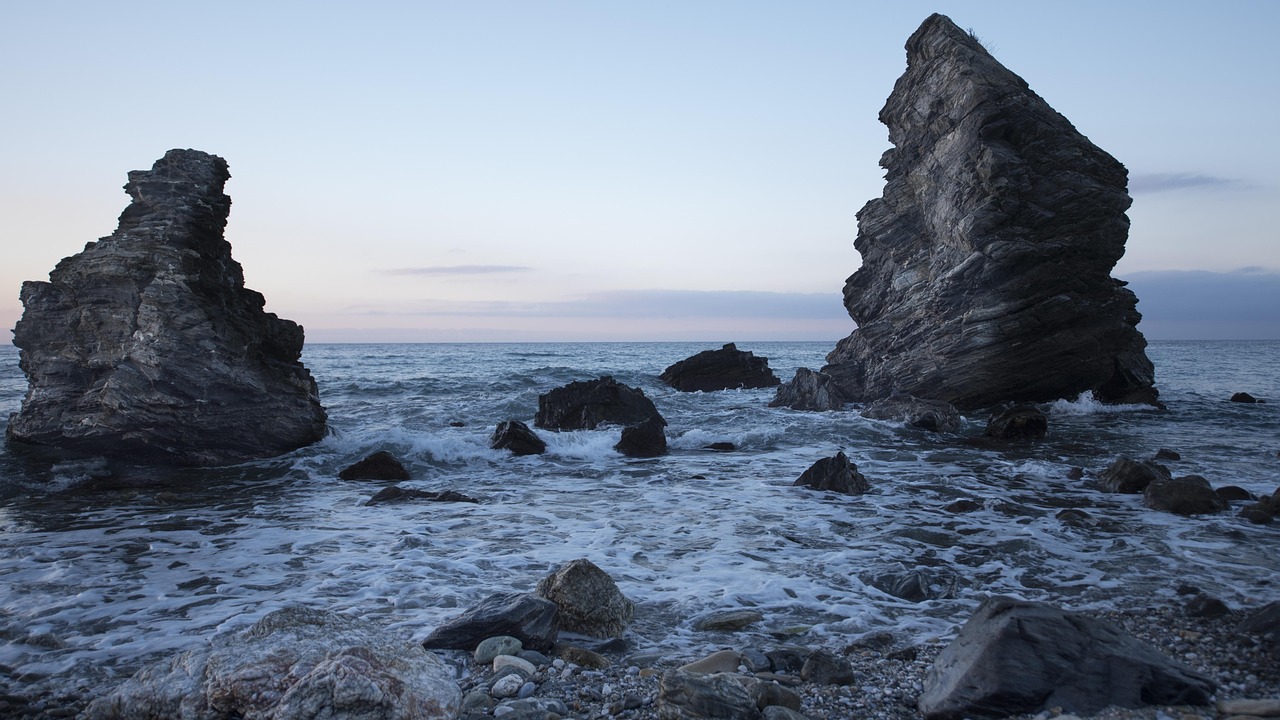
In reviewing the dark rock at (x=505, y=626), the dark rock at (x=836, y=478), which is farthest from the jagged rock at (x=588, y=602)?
the dark rock at (x=836, y=478)

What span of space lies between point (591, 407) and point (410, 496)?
31.7ft

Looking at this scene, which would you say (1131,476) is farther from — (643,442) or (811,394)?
(811,394)

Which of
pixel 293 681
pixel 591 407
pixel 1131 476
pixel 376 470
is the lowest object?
pixel 376 470

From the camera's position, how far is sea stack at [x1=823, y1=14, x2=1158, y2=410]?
74.0 ft

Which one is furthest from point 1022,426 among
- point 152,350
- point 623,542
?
point 152,350

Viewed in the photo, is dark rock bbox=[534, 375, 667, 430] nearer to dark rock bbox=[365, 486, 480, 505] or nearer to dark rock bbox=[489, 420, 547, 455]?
dark rock bbox=[489, 420, 547, 455]

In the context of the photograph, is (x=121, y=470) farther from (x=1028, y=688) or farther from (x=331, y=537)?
(x=1028, y=688)

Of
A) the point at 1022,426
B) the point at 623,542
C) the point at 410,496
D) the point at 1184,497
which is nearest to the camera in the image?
the point at 623,542

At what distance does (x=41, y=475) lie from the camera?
13.7 m

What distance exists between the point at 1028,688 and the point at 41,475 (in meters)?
16.8

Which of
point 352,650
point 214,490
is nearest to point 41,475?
point 214,490

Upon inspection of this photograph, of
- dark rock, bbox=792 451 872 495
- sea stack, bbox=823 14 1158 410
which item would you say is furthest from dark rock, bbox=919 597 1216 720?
sea stack, bbox=823 14 1158 410

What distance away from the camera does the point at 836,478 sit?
12.7 m

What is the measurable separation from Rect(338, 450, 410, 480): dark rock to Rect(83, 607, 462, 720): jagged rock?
1046cm
